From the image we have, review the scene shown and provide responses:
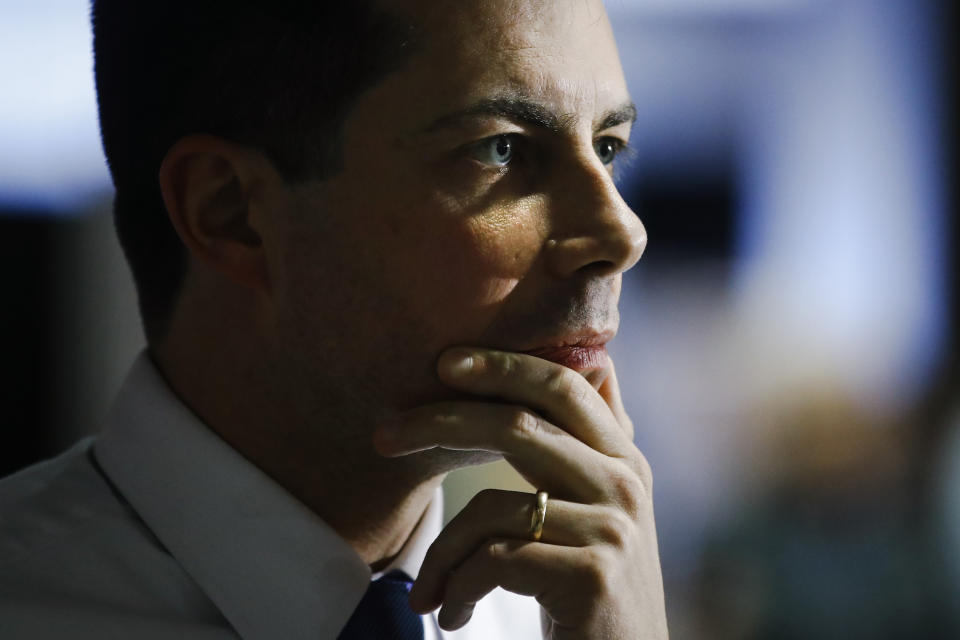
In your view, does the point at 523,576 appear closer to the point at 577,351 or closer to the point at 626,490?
the point at 626,490

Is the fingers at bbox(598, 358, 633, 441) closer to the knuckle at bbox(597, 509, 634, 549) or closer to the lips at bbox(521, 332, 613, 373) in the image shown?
the lips at bbox(521, 332, 613, 373)

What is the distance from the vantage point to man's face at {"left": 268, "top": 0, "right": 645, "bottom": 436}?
1103 mm

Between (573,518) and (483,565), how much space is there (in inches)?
4.7

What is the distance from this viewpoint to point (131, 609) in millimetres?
1094

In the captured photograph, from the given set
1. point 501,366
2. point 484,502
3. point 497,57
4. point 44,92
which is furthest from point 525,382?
point 44,92

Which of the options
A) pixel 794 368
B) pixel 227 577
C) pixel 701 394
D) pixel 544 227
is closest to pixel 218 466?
pixel 227 577

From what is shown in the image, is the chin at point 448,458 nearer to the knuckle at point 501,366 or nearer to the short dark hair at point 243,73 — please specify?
the knuckle at point 501,366

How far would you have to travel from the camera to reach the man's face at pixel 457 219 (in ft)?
3.62

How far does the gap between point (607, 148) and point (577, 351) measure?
32 centimetres

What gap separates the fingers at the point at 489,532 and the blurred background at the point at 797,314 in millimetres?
2095

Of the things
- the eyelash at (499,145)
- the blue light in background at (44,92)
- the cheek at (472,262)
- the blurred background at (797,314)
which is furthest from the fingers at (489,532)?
the blurred background at (797,314)

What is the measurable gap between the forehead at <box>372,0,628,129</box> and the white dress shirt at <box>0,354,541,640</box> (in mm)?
534

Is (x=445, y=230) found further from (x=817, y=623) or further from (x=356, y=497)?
(x=817, y=623)

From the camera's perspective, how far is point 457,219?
1.10m
